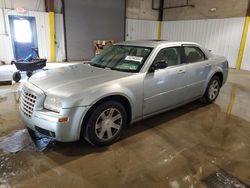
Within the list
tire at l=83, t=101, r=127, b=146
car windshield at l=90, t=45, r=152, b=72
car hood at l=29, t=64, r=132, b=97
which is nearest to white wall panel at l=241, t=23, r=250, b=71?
car windshield at l=90, t=45, r=152, b=72

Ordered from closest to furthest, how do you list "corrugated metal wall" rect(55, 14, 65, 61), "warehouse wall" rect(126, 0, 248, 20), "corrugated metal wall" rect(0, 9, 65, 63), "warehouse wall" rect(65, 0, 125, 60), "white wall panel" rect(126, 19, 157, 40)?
"corrugated metal wall" rect(0, 9, 65, 63) < "warehouse wall" rect(126, 0, 248, 20) < "corrugated metal wall" rect(55, 14, 65, 61) < "warehouse wall" rect(65, 0, 125, 60) < "white wall panel" rect(126, 19, 157, 40)

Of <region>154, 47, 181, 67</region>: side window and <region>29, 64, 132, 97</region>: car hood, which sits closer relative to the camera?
<region>29, 64, 132, 97</region>: car hood

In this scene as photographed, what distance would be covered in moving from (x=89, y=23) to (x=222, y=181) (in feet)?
33.4

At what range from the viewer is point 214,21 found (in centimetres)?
1027

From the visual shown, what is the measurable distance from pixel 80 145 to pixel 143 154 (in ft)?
2.74

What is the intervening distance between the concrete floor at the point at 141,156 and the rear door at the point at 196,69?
0.54 meters

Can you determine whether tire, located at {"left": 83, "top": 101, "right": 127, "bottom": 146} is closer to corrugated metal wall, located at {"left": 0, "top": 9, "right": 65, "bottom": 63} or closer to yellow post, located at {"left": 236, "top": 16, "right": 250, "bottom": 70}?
corrugated metal wall, located at {"left": 0, "top": 9, "right": 65, "bottom": 63}

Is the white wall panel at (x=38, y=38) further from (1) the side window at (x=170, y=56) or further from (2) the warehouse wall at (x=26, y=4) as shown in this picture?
(1) the side window at (x=170, y=56)

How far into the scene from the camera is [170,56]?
3338mm

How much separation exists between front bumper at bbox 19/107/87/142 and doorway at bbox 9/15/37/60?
8.37 metres

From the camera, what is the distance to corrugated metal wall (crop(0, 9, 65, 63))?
8859 millimetres

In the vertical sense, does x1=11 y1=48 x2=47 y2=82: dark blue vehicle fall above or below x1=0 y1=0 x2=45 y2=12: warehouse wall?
below

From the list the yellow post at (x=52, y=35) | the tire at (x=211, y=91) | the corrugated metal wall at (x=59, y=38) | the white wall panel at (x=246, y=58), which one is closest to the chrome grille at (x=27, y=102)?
the tire at (x=211, y=91)

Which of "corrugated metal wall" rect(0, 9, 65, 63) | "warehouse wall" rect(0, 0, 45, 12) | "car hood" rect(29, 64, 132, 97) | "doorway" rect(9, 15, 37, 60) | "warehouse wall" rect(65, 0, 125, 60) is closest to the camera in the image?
"car hood" rect(29, 64, 132, 97)
